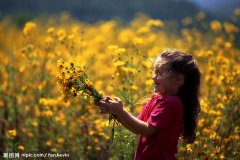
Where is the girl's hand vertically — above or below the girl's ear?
below

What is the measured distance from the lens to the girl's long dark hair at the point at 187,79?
105 inches

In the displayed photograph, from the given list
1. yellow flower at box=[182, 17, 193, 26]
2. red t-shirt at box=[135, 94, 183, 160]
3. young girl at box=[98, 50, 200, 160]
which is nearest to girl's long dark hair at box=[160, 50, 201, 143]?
young girl at box=[98, 50, 200, 160]

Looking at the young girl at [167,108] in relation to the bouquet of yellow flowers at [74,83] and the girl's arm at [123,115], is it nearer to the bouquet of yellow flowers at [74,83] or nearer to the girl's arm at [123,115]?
the girl's arm at [123,115]

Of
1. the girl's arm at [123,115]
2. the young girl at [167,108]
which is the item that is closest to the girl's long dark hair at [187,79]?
the young girl at [167,108]

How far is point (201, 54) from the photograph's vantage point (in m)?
5.86

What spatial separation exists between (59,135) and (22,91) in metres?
1.10

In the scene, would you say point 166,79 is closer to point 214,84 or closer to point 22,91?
point 214,84

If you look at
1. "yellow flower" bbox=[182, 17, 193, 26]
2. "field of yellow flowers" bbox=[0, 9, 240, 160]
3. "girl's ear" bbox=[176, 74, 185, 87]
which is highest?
"yellow flower" bbox=[182, 17, 193, 26]

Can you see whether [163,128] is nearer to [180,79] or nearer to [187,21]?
[180,79]

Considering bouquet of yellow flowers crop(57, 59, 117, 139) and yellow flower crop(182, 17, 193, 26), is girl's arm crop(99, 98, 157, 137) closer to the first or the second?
bouquet of yellow flowers crop(57, 59, 117, 139)

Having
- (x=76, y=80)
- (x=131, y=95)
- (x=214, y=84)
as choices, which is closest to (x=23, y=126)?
(x=131, y=95)

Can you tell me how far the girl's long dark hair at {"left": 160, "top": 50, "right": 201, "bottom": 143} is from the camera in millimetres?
Answer: 2680

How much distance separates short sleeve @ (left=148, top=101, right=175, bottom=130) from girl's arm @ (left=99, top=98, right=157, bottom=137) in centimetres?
4

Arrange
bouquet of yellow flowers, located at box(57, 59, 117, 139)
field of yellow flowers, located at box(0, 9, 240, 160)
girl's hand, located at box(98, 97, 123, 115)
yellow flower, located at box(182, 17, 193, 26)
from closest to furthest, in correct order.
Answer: girl's hand, located at box(98, 97, 123, 115) → bouquet of yellow flowers, located at box(57, 59, 117, 139) → field of yellow flowers, located at box(0, 9, 240, 160) → yellow flower, located at box(182, 17, 193, 26)
